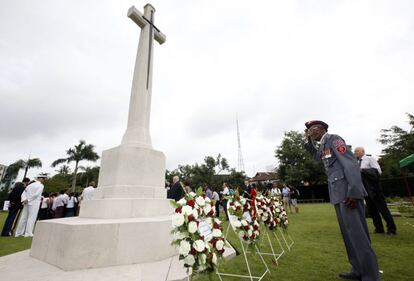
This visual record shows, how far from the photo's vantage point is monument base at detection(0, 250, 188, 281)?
2.97 m

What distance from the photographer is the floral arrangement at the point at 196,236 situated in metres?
2.06

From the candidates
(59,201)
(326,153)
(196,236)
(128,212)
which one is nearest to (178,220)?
(196,236)

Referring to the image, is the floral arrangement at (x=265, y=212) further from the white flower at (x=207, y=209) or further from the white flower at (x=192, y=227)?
the white flower at (x=192, y=227)

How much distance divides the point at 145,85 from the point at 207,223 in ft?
17.0

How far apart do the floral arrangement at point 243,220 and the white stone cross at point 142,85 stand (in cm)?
344

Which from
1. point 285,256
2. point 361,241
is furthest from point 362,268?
point 285,256

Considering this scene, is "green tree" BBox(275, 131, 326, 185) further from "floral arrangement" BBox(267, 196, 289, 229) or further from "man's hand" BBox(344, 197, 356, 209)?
"man's hand" BBox(344, 197, 356, 209)

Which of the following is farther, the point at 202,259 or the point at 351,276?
the point at 351,276

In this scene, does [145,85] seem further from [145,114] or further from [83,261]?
[83,261]

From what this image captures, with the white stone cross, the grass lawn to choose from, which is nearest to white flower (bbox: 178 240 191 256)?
the grass lawn

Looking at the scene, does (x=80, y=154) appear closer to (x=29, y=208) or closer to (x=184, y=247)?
(x=29, y=208)

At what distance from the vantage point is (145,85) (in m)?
6.43

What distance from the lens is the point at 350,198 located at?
280 centimetres

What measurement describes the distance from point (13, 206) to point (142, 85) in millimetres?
7414
